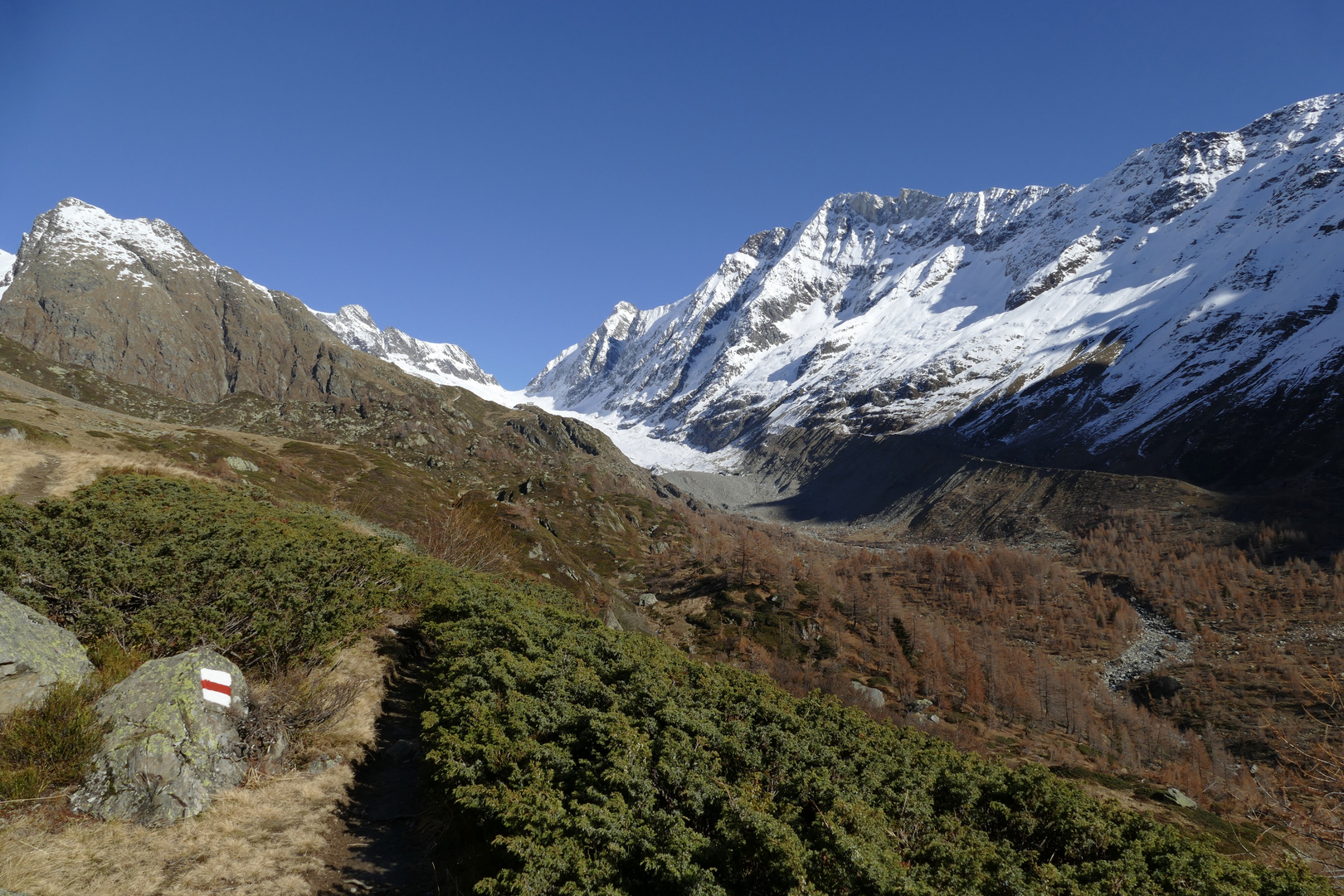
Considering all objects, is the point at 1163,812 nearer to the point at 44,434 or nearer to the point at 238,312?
the point at 44,434

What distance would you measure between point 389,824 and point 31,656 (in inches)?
288

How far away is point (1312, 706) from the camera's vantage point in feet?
262

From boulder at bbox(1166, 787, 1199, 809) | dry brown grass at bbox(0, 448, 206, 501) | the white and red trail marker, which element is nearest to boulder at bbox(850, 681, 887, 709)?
boulder at bbox(1166, 787, 1199, 809)

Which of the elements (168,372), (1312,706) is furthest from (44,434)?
(168,372)

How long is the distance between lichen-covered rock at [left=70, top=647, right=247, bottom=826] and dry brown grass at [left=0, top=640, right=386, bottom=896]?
0.96 ft

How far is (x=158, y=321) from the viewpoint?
550 ft

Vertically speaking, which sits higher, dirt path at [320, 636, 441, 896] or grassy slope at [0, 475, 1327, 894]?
grassy slope at [0, 475, 1327, 894]

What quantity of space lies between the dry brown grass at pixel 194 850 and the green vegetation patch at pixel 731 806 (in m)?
2.68

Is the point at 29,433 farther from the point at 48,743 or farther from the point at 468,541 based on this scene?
the point at 48,743

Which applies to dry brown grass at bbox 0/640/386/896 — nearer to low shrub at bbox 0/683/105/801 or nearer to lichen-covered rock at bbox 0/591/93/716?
low shrub at bbox 0/683/105/801

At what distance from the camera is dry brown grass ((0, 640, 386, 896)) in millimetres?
8844

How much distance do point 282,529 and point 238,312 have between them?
21039 cm

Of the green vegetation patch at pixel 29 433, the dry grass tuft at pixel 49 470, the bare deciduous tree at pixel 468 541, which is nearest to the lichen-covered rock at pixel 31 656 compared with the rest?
the dry grass tuft at pixel 49 470

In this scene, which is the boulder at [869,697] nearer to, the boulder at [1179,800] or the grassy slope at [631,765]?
the boulder at [1179,800]
